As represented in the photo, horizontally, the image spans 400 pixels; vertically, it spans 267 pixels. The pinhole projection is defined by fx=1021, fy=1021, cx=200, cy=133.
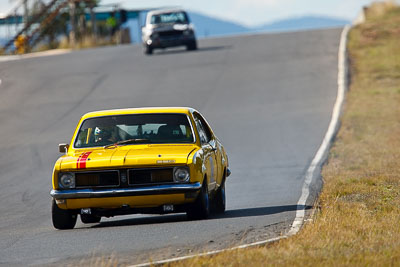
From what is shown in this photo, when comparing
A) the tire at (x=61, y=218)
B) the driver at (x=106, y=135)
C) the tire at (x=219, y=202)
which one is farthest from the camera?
the tire at (x=219, y=202)

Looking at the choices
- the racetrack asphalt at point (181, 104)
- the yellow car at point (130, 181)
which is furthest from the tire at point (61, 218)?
the racetrack asphalt at point (181, 104)

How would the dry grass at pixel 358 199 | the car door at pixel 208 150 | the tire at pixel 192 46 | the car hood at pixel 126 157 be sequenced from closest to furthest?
the dry grass at pixel 358 199 → the car hood at pixel 126 157 → the car door at pixel 208 150 → the tire at pixel 192 46

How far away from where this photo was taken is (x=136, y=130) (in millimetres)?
12703

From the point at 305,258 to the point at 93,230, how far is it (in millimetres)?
4101

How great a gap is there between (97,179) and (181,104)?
18.6 m

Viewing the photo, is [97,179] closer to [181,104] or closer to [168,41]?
[181,104]

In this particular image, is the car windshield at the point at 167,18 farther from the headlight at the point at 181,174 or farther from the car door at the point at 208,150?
the headlight at the point at 181,174

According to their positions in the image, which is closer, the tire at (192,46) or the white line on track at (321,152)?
the white line on track at (321,152)

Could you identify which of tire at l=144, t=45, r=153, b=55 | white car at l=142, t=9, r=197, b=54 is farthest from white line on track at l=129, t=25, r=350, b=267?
tire at l=144, t=45, r=153, b=55

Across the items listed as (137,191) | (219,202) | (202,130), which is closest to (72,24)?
(202,130)

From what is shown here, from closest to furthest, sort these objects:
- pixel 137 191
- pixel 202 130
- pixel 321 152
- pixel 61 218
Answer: pixel 137 191 < pixel 61 218 < pixel 202 130 < pixel 321 152

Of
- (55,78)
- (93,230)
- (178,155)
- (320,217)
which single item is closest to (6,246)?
(93,230)

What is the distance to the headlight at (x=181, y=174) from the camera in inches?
450

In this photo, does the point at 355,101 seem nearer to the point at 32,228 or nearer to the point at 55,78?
the point at 55,78
